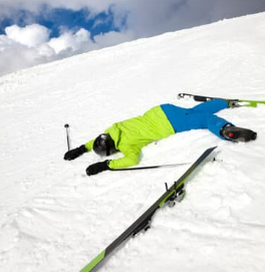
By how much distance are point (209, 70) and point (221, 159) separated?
6.87 m

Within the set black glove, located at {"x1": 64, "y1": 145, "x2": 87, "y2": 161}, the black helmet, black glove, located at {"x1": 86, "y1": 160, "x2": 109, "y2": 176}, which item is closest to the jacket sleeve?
black glove, located at {"x1": 86, "y1": 160, "x2": 109, "y2": 176}

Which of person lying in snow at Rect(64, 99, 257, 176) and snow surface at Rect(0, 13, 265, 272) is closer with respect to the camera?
snow surface at Rect(0, 13, 265, 272)

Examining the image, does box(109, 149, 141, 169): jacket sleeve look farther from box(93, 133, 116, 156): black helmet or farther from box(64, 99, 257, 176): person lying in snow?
box(93, 133, 116, 156): black helmet

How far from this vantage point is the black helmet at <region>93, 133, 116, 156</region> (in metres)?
4.46

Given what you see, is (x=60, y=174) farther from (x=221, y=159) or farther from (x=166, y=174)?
(x=221, y=159)

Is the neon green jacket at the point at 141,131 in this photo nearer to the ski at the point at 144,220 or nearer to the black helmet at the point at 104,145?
the black helmet at the point at 104,145

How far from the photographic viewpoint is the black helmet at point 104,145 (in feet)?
14.6

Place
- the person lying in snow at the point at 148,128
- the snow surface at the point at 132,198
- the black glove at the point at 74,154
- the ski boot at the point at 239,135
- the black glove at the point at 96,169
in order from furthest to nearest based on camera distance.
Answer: the black glove at the point at 74,154 → the person lying in snow at the point at 148,128 → the black glove at the point at 96,169 → the ski boot at the point at 239,135 → the snow surface at the point at 132,198

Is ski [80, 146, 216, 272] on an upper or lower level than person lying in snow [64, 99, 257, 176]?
lower

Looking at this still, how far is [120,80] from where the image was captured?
10906 mm

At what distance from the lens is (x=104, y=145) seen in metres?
4.45

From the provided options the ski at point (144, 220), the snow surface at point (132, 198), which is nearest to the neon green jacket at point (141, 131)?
the snow surface at point (132, 198)

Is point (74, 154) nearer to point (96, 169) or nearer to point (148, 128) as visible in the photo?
point (96, 169)

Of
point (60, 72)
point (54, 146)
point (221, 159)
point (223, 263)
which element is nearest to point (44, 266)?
point (223, 263)
